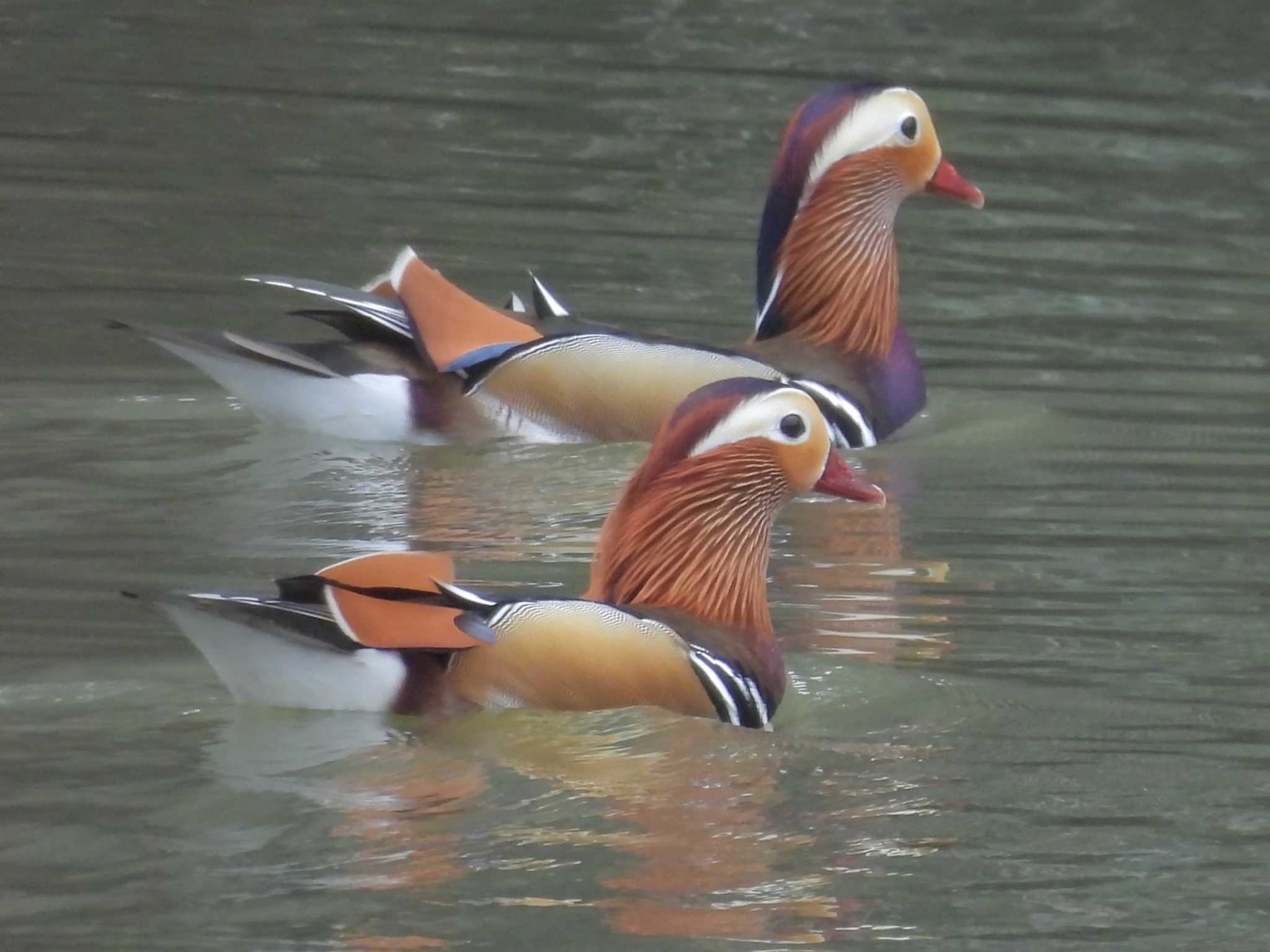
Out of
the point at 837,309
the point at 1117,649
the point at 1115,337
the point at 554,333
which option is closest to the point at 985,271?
the point at 1115,337

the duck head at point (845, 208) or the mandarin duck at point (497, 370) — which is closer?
the mandarin duck at point (497, 370)

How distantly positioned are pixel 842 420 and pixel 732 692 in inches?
107

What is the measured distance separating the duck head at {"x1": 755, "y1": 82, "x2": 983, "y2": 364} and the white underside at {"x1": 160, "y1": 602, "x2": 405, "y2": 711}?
345 centimetres

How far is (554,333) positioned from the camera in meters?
7.52

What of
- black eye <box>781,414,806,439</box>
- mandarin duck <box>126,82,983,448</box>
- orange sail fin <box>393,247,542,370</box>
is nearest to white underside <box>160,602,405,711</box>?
black eye <box>781,414,806,439</box>

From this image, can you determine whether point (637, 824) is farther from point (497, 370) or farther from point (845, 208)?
point (845, 208)

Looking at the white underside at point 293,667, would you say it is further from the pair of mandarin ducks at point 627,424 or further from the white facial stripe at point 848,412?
the white facial stripe at point 848,412

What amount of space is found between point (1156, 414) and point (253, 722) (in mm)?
3831

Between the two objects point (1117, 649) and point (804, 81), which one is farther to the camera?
point (804, 81)

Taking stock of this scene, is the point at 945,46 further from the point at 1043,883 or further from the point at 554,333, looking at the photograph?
the point at 1043,883

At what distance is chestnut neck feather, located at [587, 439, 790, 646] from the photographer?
18.0 feet

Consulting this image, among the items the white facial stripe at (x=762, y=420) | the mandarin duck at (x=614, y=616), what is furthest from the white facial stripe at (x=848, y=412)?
the white facial stripe at (x=762, y=420)

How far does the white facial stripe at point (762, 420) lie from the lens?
555cm

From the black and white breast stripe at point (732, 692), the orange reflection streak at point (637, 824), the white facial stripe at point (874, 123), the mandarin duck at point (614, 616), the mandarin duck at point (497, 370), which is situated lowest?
the orange reflection streak at point (637, 824)
